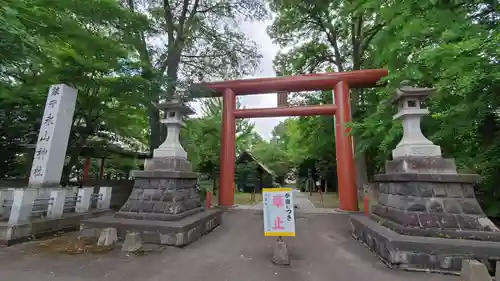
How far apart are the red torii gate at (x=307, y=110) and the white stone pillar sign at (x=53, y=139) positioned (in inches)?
190

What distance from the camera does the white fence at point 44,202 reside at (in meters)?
5.11

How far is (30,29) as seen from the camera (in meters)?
6.43

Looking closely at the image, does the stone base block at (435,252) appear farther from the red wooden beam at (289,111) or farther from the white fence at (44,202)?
the white fence at (44,202)

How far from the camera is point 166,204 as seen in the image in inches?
219

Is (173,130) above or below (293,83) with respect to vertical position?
below

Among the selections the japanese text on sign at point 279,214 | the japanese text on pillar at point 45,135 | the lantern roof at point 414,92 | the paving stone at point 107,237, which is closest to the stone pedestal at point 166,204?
the paving stone at point 107,237

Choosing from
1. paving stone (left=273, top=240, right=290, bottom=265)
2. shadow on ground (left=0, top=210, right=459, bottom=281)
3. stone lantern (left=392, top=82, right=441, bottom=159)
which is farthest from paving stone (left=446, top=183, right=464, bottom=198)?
paving stone (left=273, top=240, right=290, bottom=265)

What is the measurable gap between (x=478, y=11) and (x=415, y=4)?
206cm

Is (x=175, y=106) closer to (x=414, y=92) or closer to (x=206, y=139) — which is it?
(x=414, y=92)

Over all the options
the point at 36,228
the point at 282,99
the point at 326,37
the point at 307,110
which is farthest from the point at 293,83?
the point at 36,228

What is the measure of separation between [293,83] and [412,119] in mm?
5751

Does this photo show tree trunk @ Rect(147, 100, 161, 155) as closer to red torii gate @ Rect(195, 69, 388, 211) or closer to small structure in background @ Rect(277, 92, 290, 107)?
red torii gate @ Rect(195, 69, 388, 211)

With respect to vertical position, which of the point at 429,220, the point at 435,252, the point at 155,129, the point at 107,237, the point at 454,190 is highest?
the point at 155,129

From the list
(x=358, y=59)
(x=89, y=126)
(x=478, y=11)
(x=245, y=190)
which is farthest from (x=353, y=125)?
(x=245, y=190)
